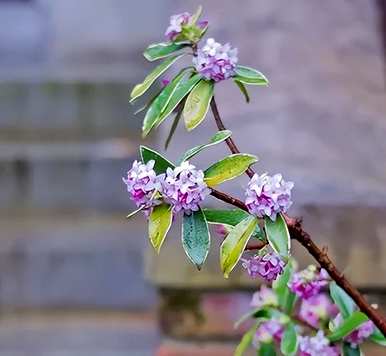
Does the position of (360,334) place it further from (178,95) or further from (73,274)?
(73,274)

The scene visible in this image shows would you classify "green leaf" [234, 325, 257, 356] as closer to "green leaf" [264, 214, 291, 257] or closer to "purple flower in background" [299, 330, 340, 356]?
"purple flower in background" [299, 330, 340, 356]

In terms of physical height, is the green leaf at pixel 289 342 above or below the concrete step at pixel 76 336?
above

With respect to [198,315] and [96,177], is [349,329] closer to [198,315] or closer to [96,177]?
[198,315]

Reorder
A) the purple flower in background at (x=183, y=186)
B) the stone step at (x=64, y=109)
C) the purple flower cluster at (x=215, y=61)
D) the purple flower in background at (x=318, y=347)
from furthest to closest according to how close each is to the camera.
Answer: the stone step at (x=64, y=109) < the purple flower in background at (x=318, y=347) < the purple flower cluster at (x=215, y=61) < the purple flower in background at (x=183, y=186)

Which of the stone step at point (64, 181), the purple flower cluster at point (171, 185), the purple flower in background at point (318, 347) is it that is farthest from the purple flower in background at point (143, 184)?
the stone step at point (64, 181)

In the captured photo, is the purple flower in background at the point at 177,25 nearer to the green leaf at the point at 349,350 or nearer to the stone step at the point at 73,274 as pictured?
the green leaf at the point at 349,350

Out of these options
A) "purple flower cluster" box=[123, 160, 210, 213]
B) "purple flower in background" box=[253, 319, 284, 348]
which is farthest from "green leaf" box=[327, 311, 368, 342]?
"purple flower cluster" box=[123, 160, 210, 213]
